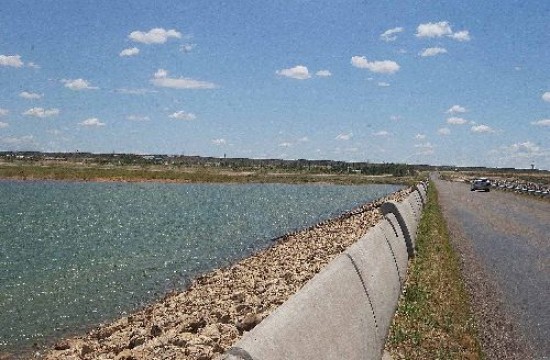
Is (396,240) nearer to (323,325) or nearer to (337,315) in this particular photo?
(337,315)

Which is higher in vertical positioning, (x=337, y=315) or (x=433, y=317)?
(x=337, y=315)

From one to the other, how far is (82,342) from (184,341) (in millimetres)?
3532

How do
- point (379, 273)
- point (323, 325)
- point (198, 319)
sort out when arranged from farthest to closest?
point (198, 319) < point (379, 273) < point (323, 325)

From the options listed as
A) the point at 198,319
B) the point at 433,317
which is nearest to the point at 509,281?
the point at 433,317

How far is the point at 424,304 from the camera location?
12.2m

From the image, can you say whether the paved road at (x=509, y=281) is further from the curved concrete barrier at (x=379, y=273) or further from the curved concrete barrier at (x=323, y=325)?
the curved concrete barrier at (x=323, y=325)

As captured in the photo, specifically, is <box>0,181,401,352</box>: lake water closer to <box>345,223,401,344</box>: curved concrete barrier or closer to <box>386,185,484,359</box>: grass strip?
<box>345,223,401,344</box>: curved concrete barrier

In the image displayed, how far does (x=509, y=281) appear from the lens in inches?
609

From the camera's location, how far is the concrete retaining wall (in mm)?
4875

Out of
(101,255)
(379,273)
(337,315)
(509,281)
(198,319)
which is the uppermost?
(337,315)

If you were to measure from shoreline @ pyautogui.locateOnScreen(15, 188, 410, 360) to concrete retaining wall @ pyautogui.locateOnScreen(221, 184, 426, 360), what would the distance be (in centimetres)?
215

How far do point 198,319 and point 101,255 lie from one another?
14607 mm

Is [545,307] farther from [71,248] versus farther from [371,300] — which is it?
[71,248]

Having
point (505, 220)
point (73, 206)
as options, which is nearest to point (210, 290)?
point (505, 220)
